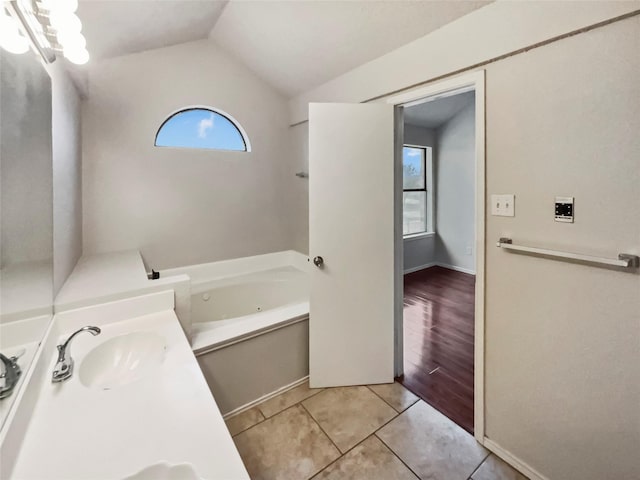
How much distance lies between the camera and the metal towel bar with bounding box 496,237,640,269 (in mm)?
1036

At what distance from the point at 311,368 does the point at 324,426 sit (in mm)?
390

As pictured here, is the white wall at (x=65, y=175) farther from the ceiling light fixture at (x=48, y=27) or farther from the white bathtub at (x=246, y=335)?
the white bathtub at (x=246, y=335)

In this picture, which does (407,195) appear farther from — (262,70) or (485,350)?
(485,350)

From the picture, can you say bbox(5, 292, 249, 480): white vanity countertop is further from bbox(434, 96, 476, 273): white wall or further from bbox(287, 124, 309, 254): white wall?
bbox(434, 96, 476, 273): white wall

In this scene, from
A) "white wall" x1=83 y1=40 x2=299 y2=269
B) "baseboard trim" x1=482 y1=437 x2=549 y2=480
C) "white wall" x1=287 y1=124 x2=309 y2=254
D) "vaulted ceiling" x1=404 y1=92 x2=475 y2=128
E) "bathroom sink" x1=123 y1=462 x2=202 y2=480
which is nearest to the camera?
"bathroom sink" x1=123 y1=462 x2=202 y2=480

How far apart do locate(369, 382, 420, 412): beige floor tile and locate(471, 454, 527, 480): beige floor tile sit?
1.55 feet

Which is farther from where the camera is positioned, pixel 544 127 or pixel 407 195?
pixel 407 195

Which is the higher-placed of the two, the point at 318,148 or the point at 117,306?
the point at 318,148

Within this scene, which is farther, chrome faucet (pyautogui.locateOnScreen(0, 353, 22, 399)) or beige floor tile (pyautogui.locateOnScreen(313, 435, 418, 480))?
beige floor tile (pyautogui.locateOnScreen(313, 435, 418, 480))

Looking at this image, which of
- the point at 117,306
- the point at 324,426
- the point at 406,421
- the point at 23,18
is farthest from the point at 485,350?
the point at 23,18

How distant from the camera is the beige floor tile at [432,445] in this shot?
4.63 feet

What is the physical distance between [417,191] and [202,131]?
3.51m

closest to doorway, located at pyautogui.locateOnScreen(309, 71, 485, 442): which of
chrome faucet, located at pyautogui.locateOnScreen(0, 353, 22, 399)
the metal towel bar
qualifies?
the metal towel bar

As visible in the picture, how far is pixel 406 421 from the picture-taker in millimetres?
1702
